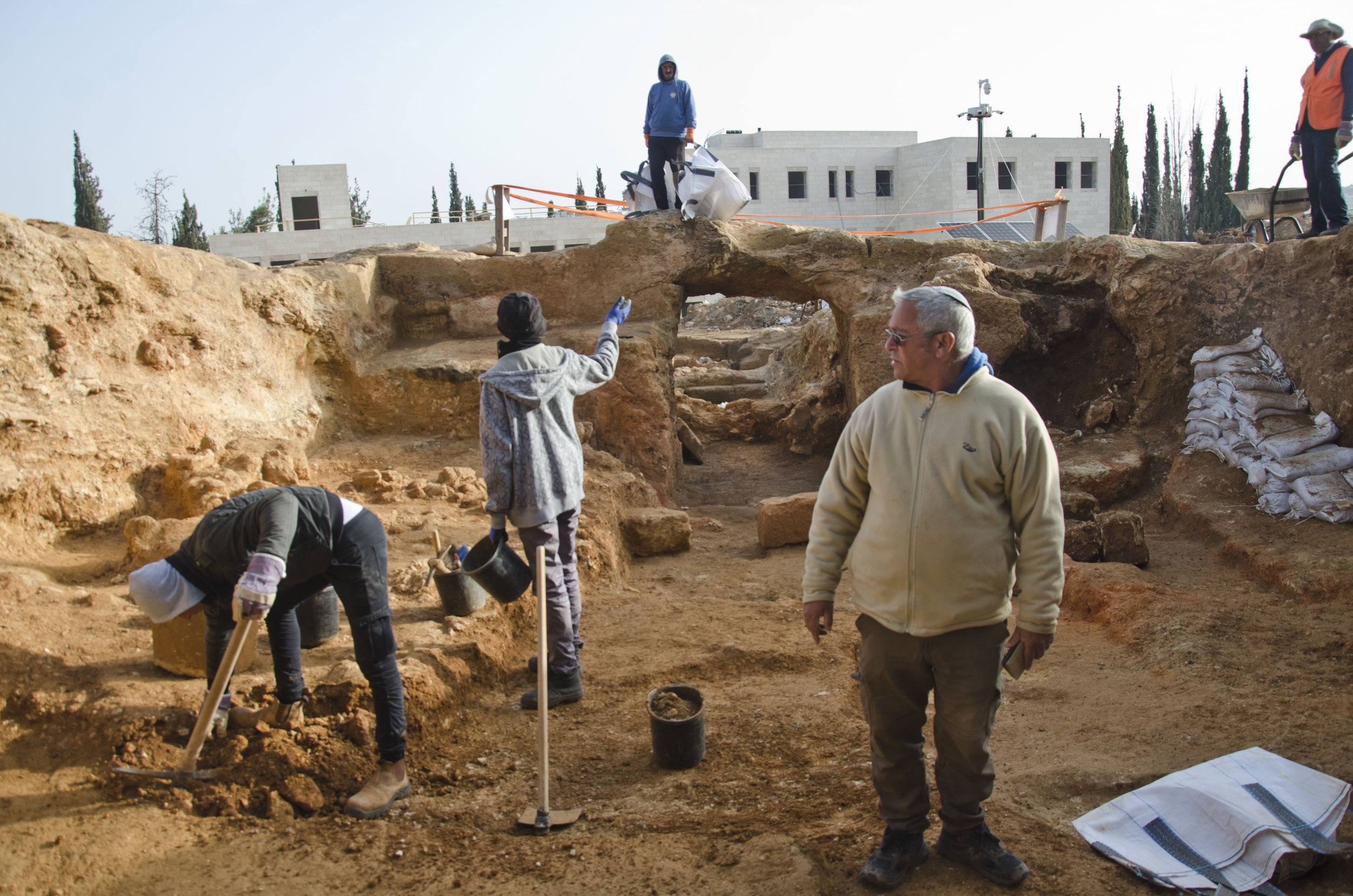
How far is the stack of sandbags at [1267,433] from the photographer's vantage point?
597 centimetres

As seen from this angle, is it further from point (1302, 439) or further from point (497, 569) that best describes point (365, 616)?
point (1302, 439)

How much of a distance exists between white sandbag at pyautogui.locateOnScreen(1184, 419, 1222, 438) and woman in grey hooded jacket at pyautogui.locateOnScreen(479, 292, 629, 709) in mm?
6060

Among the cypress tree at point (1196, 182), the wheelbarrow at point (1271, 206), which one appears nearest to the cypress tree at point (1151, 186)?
the cypress tree at point (1196, 182)

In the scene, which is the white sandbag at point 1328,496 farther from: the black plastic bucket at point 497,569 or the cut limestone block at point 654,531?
the black plastic bucket at point 497,569

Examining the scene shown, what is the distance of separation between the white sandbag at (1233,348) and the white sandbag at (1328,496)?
1735mm

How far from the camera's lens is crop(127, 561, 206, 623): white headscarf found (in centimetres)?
273

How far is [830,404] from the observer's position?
10820 mm

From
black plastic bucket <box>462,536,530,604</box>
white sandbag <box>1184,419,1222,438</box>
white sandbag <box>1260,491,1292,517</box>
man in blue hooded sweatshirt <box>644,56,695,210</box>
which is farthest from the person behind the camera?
man in blue hooded sweatshirt <box>644,56,695,210</box>

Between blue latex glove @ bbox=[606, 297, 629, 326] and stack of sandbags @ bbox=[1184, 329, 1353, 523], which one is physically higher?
blue latex glove @ bbox=[606, 297, 629, 326]

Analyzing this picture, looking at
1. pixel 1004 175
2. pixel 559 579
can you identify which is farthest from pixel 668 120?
pixel 1004 175

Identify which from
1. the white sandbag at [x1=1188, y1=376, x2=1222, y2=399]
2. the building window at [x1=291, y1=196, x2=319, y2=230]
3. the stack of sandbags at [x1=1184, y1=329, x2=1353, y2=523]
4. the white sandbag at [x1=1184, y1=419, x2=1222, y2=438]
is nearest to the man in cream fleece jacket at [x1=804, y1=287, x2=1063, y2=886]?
the stack of sandbags at [x1=1184, y1=329, x2=1353, y2=523]

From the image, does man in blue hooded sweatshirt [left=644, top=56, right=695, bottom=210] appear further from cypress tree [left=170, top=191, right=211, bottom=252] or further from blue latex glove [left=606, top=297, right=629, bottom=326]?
cypress tree [left=170, top=191, right=211, bottom=252]

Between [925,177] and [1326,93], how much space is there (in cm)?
2617

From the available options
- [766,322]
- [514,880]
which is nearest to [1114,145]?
[766,322]
